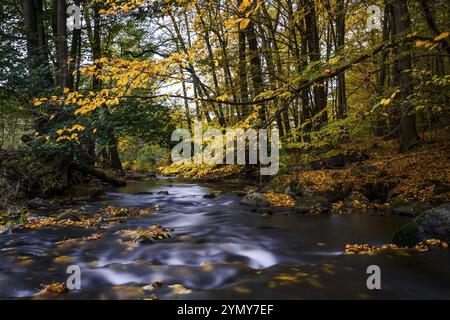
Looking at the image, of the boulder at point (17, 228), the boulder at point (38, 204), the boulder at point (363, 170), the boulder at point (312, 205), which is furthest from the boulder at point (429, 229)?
the boulder at point (38, 204)

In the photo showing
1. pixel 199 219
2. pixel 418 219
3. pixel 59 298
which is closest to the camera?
pixel 59 298

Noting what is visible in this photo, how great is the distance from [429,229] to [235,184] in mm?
10419

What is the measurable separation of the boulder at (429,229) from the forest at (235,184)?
2cm

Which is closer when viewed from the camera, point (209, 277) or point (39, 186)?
point (209, 277)

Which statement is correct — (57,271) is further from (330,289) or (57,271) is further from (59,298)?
(330,289)

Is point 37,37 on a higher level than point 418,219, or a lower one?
higher

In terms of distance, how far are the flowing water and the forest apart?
3 centimetres

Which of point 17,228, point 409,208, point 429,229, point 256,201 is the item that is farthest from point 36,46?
point 429,229

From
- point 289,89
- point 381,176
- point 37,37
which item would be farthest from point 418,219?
point 37,37

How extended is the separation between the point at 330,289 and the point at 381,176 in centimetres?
616

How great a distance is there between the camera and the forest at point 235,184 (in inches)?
166

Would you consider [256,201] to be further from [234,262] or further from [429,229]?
[429,229]

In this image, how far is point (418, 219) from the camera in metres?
5.29

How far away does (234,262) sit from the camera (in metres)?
5.02
